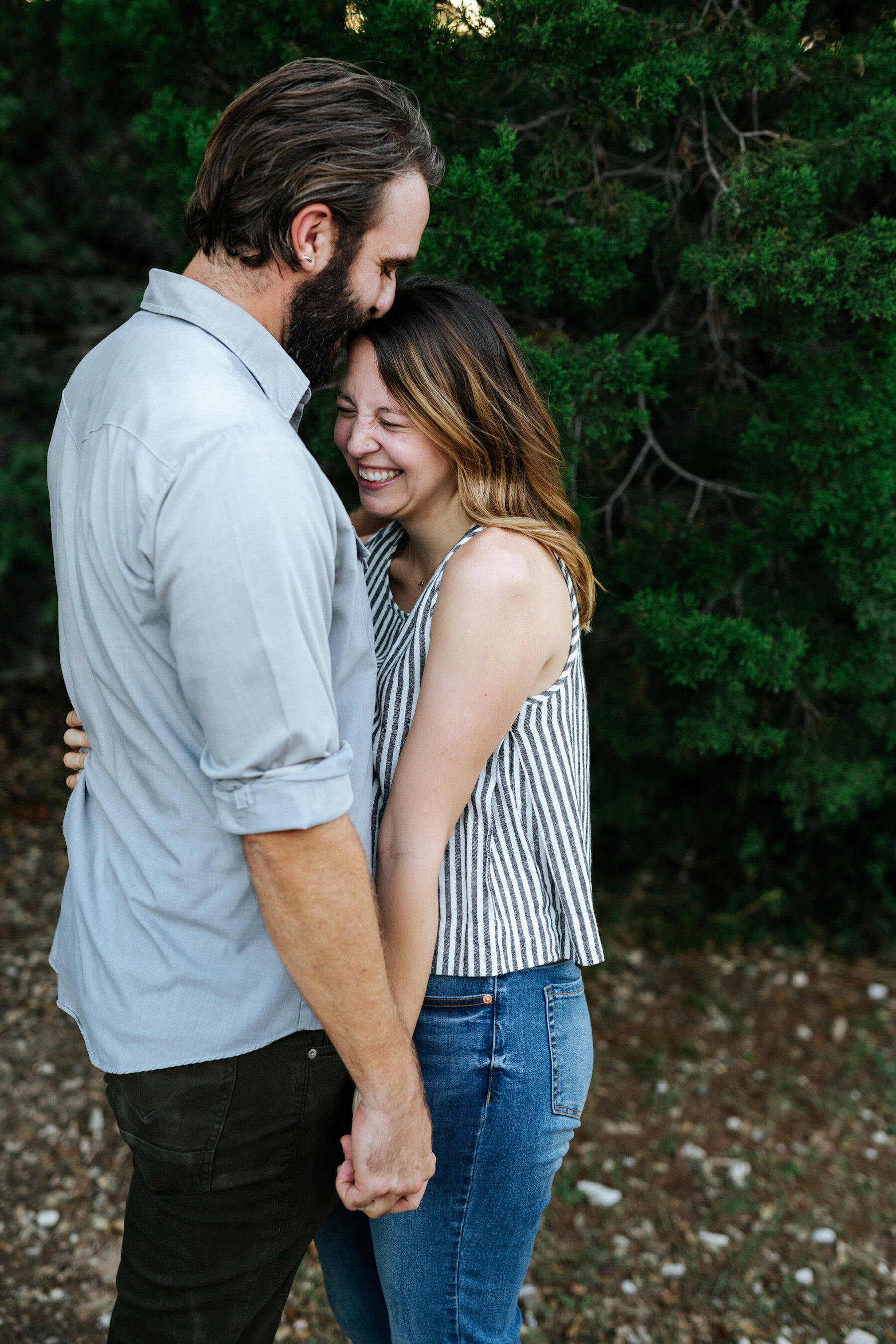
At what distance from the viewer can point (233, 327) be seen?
4.54 ft

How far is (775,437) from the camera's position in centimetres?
261

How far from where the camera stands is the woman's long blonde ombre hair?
67.4 inches

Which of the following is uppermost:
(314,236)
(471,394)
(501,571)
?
(314,236)

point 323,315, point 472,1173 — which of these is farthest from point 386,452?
point 472,1173

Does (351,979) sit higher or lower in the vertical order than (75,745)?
higher

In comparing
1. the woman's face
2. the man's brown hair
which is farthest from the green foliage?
the man's brown hair

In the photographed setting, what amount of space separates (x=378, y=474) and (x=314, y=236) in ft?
1.45

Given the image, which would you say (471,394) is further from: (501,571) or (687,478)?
(687,478)

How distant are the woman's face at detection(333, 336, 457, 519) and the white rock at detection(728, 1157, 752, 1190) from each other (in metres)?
2.61

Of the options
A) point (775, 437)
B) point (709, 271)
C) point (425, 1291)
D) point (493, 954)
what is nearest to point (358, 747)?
point (493, 954)

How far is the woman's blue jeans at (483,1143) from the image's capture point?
61.3 inches

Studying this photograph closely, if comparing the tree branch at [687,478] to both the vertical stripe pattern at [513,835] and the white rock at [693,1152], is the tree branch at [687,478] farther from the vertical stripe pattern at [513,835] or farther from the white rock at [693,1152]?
the white rock at [693,1152]

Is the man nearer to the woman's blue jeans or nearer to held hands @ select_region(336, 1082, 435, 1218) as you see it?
held hands @ select_region(336, 1082, 435, 1218)

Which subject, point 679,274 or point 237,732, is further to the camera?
point 679,274
